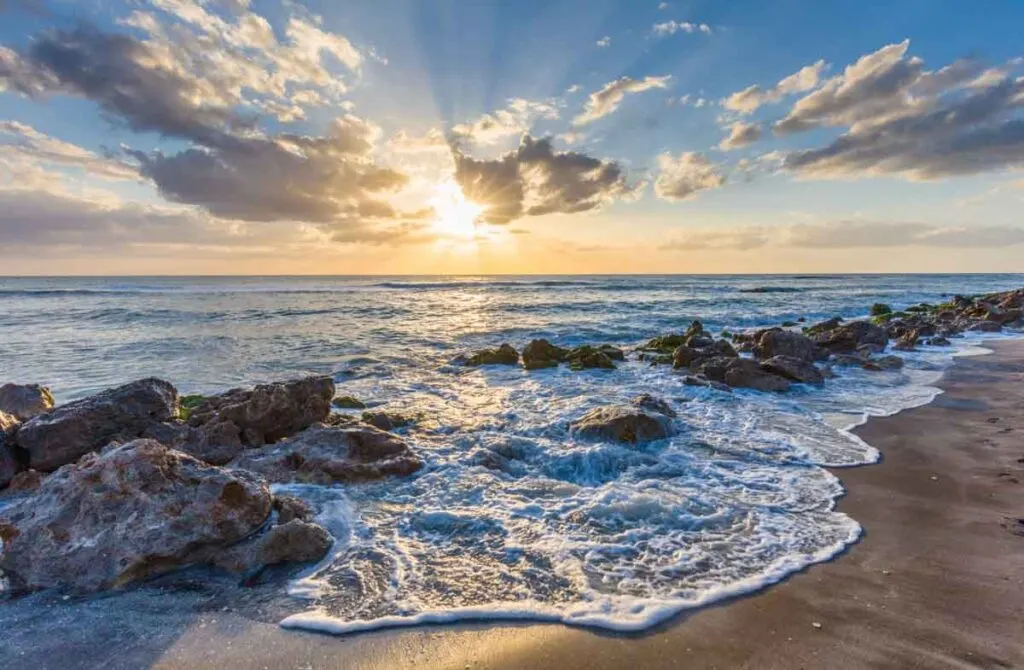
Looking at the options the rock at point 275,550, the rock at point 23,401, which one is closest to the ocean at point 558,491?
the rock at point 275,550

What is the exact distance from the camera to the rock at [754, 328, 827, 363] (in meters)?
14.3

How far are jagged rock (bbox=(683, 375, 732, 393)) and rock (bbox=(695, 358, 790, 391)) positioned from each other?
9.8 inches

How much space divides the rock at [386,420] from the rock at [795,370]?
8739mm

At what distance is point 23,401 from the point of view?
9188 mm

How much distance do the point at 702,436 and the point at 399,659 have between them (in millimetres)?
6324

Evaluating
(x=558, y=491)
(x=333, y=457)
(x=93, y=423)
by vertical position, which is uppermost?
(x=93, y=423)

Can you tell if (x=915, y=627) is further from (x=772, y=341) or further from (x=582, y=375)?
(x=772, y=341)

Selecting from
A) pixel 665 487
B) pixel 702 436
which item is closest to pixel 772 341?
pixel 702 436

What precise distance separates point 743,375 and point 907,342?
9608 mm

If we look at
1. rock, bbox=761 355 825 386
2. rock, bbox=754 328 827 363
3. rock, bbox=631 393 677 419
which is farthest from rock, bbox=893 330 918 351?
rock, bbox=631 393 677 419

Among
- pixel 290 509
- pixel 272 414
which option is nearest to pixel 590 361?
pixel 272 414

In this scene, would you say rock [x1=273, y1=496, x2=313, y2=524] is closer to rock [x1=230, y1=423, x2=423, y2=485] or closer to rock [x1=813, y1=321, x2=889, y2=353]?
rock [x1=230, y1=423, x2=423, y2=485]

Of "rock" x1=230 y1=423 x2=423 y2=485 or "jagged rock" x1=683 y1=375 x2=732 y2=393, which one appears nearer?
"rock" x1=230 y1=423 x2=423 y2=485

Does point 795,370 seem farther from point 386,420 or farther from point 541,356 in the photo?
point 386,420
